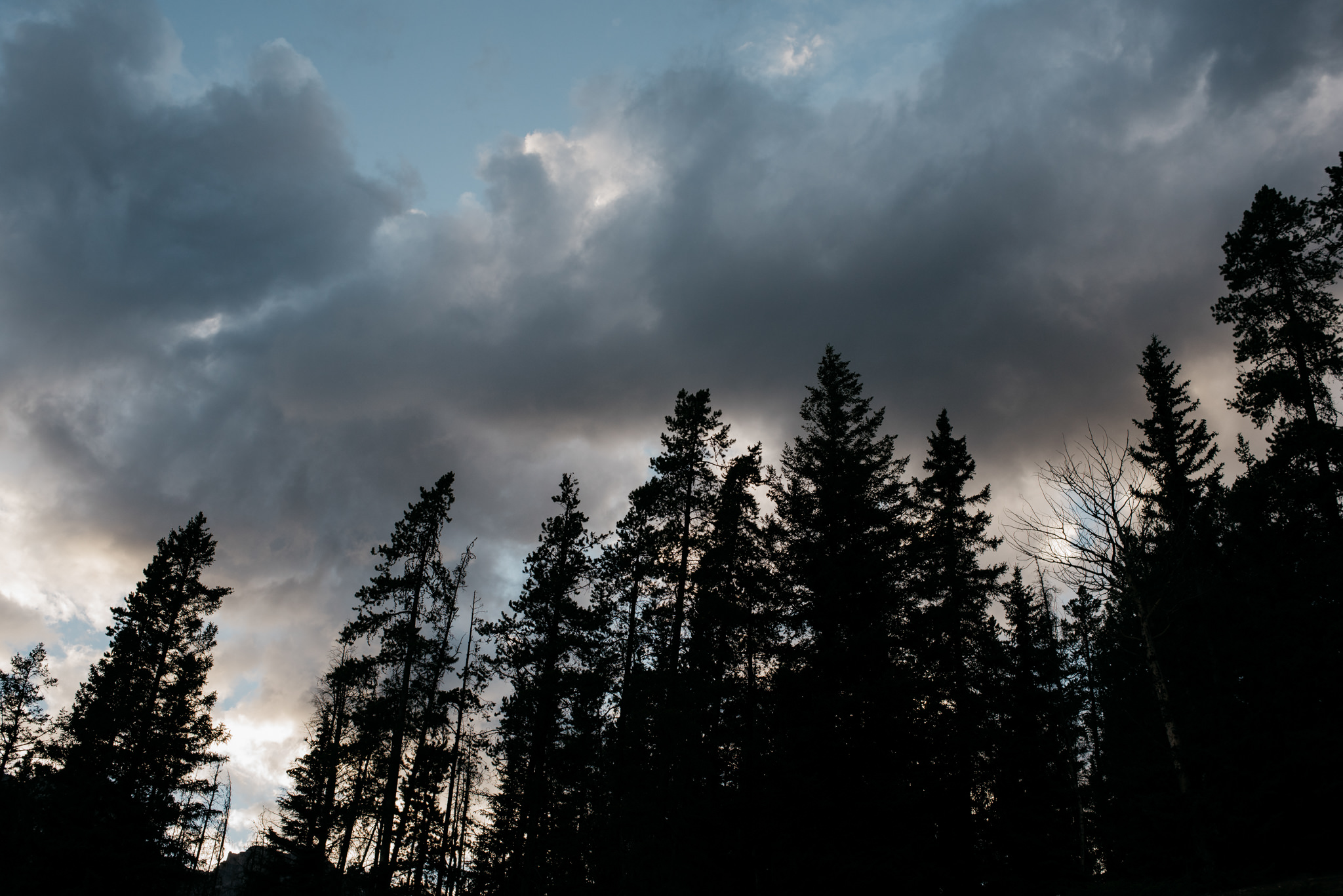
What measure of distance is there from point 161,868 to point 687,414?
24.4m

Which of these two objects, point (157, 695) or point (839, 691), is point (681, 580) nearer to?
point (839, 691)

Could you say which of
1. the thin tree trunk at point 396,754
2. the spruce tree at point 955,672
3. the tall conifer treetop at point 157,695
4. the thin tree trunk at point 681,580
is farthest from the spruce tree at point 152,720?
the spruce tree at point 955,672

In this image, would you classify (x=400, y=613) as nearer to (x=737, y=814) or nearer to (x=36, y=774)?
(x=737, y=814)

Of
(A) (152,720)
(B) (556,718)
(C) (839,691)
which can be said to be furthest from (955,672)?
(A) (152,720)

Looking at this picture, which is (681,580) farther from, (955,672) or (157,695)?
(157,695)

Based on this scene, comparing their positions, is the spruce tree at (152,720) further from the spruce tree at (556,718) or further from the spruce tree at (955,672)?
the spruce tree at (955,672)

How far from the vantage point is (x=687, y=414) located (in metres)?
25.2

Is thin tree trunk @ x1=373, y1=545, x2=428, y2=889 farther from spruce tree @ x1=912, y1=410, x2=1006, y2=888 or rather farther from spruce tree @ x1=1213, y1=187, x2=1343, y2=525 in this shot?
spruce tree @ x1=1213, y1=187, x2=1343, y2=525

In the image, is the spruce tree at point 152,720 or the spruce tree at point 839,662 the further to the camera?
the spruce tree at point 152,720

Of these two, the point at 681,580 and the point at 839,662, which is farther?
the point at 681,580

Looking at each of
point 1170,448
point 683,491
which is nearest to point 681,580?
point 683,491

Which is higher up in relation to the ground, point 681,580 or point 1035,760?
point 681,580

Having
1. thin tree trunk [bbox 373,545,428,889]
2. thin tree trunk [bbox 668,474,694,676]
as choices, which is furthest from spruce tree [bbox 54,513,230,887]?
thin tree trunk [bbox 668,474,694,676]

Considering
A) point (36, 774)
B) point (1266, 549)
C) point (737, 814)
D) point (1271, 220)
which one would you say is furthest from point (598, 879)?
point (1271, 220)
